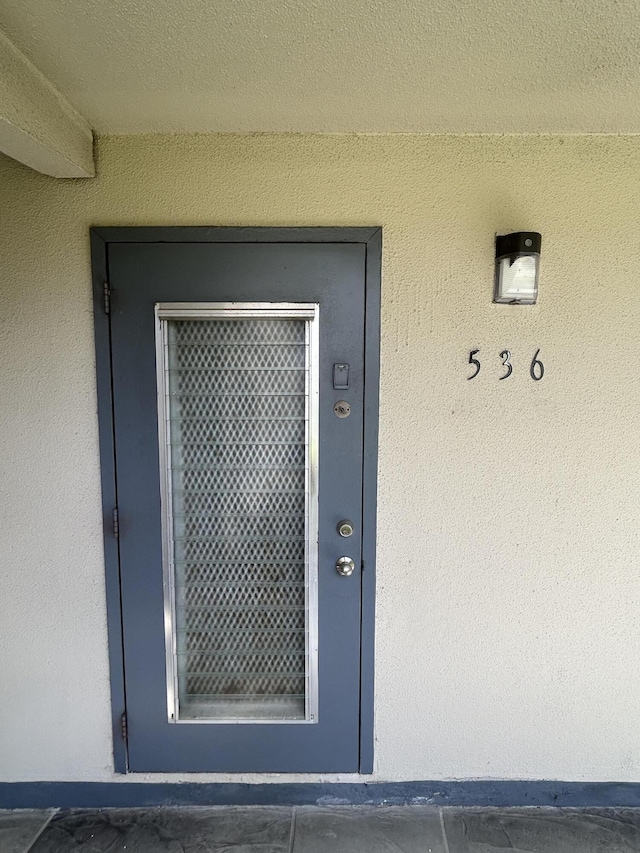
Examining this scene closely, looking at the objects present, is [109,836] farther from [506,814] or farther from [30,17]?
[30,17]

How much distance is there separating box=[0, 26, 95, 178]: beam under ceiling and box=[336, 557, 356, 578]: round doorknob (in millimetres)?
1606

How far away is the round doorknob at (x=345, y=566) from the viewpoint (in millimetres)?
1772

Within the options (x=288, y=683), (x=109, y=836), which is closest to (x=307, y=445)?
(x=288, y=683)

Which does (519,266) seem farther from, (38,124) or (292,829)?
(292,829)

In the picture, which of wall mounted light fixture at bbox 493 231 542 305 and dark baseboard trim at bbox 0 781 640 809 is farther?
dark baseboard trim at bbox 0 781 640 809

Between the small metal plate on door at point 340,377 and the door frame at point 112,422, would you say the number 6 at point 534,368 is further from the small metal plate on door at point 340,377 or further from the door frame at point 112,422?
the small metal plate on door at point 340,377

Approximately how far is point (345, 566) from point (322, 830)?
0.95 m

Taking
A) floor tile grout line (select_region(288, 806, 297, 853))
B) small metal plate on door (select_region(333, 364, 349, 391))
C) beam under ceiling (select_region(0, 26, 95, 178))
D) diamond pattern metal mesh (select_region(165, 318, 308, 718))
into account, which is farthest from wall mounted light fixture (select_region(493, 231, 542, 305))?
floor tile grout line (select_region(288, 806, 297, 853))

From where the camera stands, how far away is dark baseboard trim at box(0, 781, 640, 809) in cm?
184

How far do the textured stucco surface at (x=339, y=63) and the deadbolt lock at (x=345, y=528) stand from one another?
136 centimetres

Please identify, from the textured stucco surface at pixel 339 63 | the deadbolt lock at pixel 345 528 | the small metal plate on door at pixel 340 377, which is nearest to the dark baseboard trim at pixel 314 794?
the deadbolt lock at pixel 345 528

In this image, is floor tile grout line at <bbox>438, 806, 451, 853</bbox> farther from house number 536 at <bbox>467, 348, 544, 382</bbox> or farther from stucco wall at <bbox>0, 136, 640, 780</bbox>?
house number 536 at <bbox>467, 348, 544, 382</bbox>

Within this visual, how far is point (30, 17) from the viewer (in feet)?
3.67

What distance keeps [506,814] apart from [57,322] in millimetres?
2455
